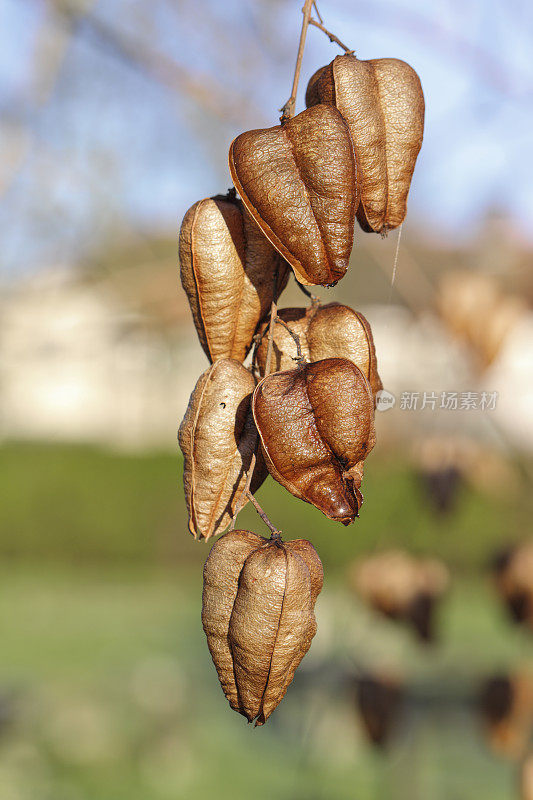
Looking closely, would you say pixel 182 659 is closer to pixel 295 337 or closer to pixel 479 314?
pixel 479 314

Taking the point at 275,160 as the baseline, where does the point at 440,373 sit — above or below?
below

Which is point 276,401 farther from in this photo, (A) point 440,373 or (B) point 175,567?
(B) point 175,567

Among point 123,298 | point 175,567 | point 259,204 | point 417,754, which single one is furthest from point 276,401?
point 175,567

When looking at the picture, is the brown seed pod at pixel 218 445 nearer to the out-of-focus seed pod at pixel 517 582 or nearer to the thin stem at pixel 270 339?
the thin stem at pixel 270 339

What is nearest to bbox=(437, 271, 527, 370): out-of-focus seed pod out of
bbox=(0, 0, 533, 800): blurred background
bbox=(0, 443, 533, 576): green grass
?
bbox=(0, 0, 533, 800): blurred background

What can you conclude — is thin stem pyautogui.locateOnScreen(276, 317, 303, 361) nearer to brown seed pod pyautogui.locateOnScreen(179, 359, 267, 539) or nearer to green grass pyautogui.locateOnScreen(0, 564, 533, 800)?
brown seed pod pyautogui.locateOnScreen(179, 359, 267, 539)

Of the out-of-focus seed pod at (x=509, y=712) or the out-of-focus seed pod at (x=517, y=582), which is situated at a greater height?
the out-of-focus seed pod at (x=517, y=582)

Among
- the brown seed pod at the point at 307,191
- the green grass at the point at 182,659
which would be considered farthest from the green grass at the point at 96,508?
the brown seed pod at the point at 307,191
